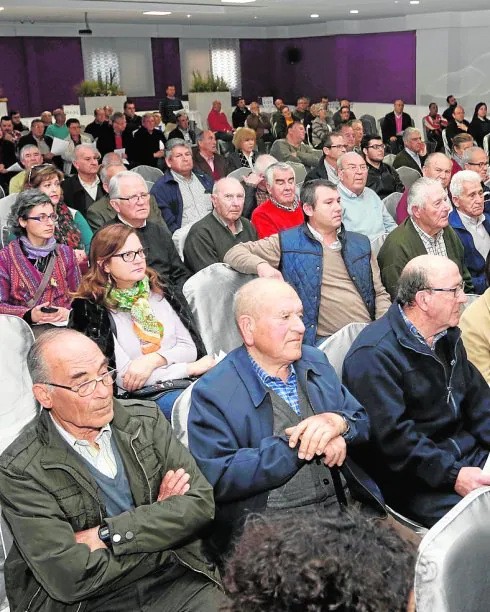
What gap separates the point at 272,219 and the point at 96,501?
3076 millimetres

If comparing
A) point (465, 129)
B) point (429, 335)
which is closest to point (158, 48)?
point (465, 129)

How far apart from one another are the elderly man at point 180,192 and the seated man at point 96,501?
3.69 metres

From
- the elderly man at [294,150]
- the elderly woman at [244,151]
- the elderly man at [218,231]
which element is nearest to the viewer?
the elderly man at [218,231]

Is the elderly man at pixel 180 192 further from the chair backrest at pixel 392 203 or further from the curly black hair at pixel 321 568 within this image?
the curly black hair at pixel 321 568

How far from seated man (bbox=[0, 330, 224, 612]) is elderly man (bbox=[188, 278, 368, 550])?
125 millimetres

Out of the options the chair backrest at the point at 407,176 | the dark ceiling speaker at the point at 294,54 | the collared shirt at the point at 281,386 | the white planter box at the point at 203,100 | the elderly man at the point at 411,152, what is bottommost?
the collared shirt at the point at 281,386

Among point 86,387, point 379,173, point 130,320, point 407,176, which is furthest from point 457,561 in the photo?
point 407,176

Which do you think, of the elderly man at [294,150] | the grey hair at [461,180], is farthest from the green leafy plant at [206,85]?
the grey hair at [461,180]

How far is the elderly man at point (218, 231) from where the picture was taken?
4238 millimetres

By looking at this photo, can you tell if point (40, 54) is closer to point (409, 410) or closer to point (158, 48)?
point (158, 48)

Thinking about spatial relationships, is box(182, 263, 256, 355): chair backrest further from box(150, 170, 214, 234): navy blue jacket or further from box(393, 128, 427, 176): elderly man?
box(393, 128, 427, 176): elderly man

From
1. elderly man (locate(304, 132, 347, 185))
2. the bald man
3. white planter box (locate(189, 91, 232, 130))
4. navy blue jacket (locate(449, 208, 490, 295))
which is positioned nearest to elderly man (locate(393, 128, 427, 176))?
elderly man (locate(304, 132, 347, 185))

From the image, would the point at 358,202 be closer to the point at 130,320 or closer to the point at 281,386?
the point at 130,320

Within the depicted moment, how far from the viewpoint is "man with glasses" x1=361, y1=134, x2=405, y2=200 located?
21.7ft
